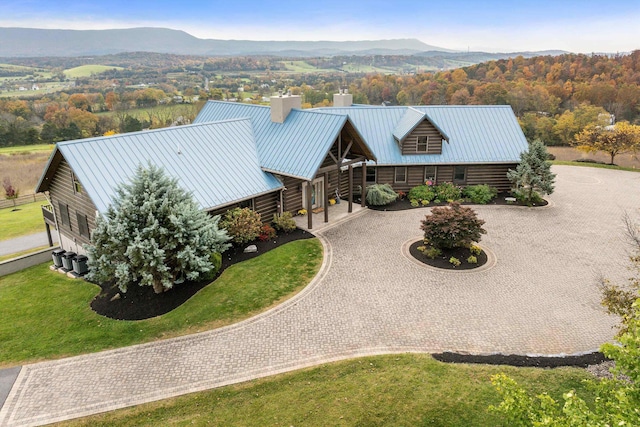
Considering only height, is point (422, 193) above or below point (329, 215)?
above

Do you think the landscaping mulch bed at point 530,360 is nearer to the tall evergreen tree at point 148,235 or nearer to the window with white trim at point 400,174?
the tall evergreen tree at point 148,235

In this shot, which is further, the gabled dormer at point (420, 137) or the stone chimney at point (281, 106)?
the gabled dormer at point (420, 137)

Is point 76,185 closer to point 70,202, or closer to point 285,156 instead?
point 70,202

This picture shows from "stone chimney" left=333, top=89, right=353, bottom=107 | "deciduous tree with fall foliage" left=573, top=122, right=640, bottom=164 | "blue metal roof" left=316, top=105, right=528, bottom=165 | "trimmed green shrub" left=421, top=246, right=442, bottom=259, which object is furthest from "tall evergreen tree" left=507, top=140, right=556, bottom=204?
"deciduous tree with fall foliage" left=573, top=122, right=640, bottom=164

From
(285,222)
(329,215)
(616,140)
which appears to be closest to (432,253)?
(329,215)

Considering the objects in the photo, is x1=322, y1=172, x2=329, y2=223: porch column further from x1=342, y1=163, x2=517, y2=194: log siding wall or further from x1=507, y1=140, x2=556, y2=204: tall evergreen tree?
x1=507, y1=140, x2=556, y2=204: tall evergreen tree

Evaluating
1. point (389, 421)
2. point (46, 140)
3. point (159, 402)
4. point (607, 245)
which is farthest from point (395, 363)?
point (46, 140)

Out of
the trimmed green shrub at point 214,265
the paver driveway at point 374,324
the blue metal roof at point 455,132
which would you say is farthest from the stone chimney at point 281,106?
the trimmed green shrub at point 214,265
